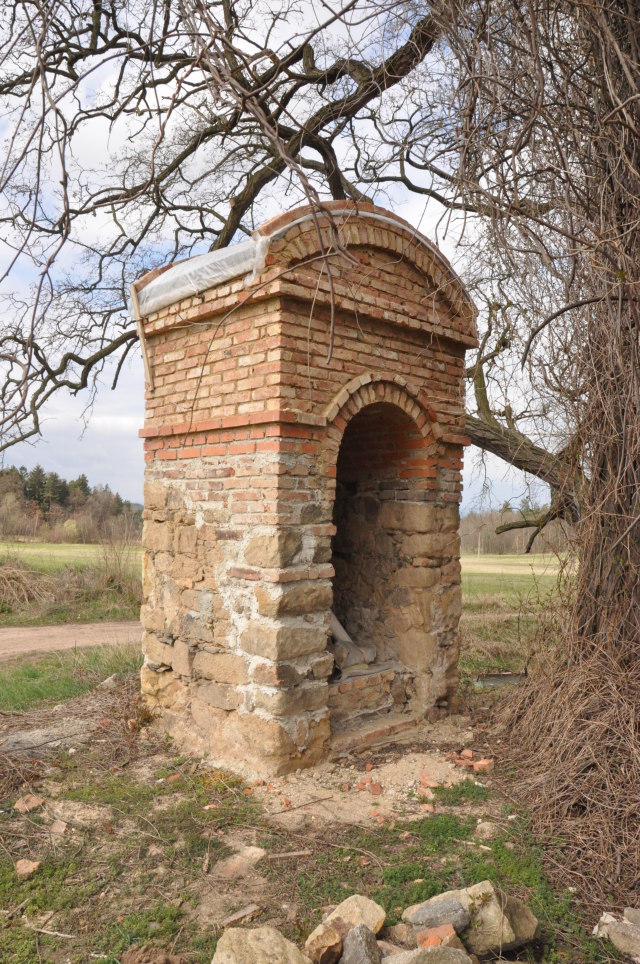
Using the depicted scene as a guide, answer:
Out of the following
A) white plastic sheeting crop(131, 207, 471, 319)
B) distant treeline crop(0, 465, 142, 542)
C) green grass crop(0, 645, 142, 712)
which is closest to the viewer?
white plastic sheeting crop(131, 207, 471, 319)

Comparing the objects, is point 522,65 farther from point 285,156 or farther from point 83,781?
point 83,781

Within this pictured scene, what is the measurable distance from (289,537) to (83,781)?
2242mm

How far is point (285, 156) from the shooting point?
206 cm

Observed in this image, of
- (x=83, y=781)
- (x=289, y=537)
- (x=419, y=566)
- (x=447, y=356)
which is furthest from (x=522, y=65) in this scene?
(x=83, y=781)

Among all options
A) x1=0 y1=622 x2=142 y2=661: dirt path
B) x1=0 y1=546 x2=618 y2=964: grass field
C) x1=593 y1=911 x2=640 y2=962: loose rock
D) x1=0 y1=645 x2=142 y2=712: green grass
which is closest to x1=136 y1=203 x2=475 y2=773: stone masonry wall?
x1=0 y1=546 x2=618 y2=964: grass field

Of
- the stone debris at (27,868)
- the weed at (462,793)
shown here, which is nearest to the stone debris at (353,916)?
the weed at (462,793)

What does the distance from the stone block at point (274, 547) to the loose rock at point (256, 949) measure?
85.3 inches

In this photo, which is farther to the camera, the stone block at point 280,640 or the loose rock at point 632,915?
the stone block at point 280,640

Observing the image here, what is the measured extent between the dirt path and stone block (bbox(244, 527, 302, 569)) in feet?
20.0

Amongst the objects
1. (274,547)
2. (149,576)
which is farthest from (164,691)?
(274,547)

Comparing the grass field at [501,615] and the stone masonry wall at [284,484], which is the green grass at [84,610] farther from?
the stone masonry wall at [284,484]

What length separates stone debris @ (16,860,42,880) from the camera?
143 inches

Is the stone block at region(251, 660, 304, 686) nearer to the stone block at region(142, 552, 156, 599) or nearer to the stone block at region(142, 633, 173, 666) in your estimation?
the stone block at region(142, 633, 173, 666)

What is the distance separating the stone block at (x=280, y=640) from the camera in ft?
15.0
